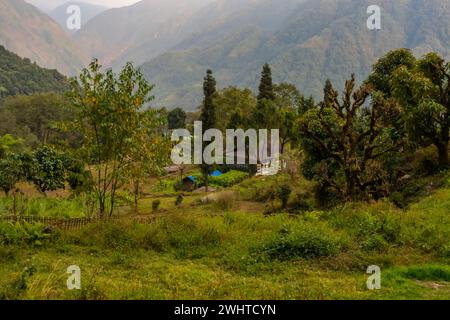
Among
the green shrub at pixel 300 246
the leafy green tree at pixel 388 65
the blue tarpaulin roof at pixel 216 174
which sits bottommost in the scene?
the green shrub at pixel 300 246

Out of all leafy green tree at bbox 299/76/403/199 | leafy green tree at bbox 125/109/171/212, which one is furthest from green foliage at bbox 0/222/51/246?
leafy green tree at bbox 299/76/403/199

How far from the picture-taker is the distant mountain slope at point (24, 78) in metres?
132

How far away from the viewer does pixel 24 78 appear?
141625 mm

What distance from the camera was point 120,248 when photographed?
41.1ft

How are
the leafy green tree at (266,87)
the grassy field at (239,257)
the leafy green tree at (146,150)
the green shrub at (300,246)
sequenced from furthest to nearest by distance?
the leafy green tree at (266,87) < the leafy green tree at (146,150) < the green shrub at (300,246) < the grassy field at (239,257)

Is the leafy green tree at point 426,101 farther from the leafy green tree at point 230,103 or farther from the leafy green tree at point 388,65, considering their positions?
the leafy green tree at point 230,103

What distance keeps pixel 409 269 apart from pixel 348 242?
2.34 meters

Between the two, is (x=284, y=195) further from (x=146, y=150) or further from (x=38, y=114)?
(x=38, y=114)

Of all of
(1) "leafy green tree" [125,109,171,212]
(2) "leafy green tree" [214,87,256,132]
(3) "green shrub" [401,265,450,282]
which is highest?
(2) "leafy green tree" [214,87,256,132]

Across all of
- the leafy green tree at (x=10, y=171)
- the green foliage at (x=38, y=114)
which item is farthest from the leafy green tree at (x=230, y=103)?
A: the leafy green tree at (x=10, y=171)

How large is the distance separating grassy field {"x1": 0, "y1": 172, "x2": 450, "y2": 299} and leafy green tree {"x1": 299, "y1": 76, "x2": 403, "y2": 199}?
2699 mm

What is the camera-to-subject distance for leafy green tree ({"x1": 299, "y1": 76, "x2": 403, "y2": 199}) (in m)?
17.8

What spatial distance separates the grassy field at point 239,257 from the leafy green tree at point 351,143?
8.85 feet

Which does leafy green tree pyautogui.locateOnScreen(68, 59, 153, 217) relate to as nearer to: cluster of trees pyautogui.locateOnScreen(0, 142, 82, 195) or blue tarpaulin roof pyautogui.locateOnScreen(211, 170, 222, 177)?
cluster of trees pyautogui.locateOnScreen(0, 142, 82, 195)
